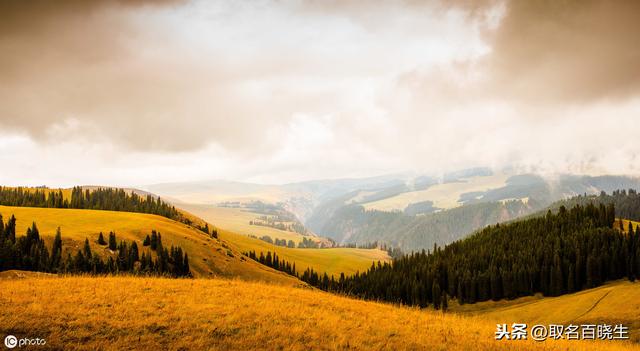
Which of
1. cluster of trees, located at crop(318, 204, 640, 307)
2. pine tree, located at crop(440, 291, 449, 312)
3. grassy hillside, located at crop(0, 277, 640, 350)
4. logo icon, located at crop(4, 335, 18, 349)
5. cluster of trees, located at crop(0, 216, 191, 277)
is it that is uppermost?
logo icon, located at crop(4, 335, 18, 349)

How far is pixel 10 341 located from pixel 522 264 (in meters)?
140

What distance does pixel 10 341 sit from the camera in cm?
1703

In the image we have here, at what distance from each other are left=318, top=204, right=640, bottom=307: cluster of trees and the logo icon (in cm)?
10259

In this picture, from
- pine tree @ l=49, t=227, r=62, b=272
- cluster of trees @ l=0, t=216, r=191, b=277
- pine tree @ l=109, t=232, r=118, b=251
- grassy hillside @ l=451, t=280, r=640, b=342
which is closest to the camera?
grassy hillside @ l=451, t=280, r=640, b=342

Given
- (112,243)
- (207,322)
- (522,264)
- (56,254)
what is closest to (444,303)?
(522,264)

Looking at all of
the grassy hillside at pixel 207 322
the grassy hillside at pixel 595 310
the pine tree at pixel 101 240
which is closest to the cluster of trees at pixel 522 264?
the grassy hillside at pixel 595 310

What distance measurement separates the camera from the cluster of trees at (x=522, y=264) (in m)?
118

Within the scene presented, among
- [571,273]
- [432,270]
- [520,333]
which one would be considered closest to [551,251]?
[571,273]

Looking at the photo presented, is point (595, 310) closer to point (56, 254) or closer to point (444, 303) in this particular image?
point (444, 303)

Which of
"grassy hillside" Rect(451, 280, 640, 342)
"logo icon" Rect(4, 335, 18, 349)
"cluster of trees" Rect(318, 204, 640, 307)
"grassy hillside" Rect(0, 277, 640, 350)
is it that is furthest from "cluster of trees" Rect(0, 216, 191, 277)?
"grassy hillside" Rect(451, 280, 640, 342)

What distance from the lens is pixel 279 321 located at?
22.7 m

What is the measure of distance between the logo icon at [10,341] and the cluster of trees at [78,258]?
4401cm

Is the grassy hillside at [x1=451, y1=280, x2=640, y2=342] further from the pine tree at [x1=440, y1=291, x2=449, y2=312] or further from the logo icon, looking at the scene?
the logo icon

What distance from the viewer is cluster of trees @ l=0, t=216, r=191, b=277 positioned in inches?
2731
